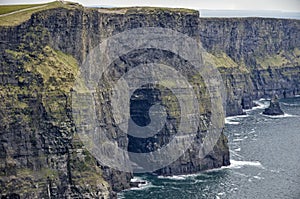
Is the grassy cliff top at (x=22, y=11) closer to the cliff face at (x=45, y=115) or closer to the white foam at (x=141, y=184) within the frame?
the cliff face at (x=45, y=115)

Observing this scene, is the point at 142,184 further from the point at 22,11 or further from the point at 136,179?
the point at 22,11

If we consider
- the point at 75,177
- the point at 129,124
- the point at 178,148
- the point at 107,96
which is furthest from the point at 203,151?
the point at 75,177

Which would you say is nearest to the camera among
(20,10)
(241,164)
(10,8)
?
(20,10)

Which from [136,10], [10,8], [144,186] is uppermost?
[10,8]

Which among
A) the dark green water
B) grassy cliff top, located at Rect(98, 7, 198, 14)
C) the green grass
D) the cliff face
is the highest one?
the green grass

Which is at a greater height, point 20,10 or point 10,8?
point 10,8

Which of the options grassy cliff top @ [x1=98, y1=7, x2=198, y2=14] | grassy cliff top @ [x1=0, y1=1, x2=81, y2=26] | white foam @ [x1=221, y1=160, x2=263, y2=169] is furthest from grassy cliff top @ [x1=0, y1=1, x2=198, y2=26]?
white foam @ [x1=221, y1=160, x2=263, y2=169]

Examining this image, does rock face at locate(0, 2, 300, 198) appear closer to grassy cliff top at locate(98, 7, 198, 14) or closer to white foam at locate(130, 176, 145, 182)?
white foam at locate(130, 176, 145, 182)

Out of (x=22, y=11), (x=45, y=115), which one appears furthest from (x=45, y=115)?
(x=22, y=11)

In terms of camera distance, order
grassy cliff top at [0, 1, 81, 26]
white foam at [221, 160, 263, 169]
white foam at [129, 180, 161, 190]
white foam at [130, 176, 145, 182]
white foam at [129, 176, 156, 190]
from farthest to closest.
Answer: white foam at [221, 160, 263, 169] < white foam at [130, 176, 145, 182] < white foam at [129, 176, 156, 190] < white foam at [129, 180, 161, 190] < grassy cliff top at [0, 1, 81, 26]
